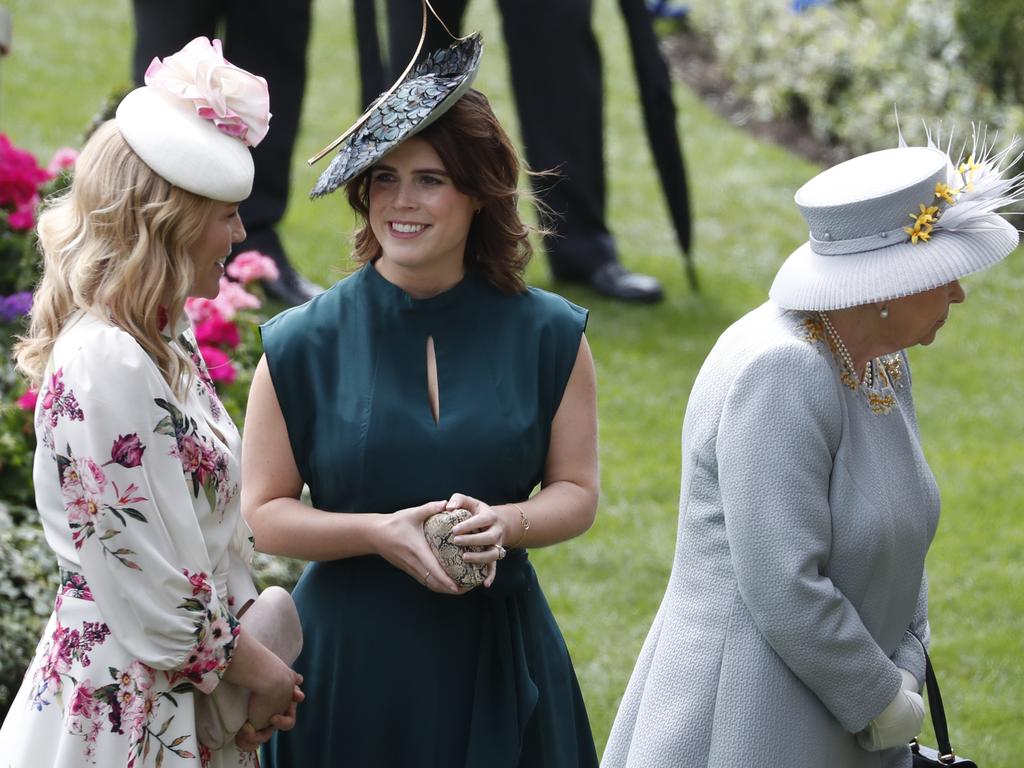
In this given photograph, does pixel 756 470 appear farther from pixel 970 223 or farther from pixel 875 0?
pixel 875 0

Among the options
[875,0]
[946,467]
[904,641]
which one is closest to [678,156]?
[946,467]

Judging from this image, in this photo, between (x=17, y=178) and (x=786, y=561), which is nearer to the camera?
(x=786, y=561)

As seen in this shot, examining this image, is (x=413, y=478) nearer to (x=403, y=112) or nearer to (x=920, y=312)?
(x=403, y=112)

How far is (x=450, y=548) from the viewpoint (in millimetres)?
2910

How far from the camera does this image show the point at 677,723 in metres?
2.96

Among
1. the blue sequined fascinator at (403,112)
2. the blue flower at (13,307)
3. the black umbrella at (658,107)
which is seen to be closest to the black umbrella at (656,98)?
the black umbrella at (658,107)

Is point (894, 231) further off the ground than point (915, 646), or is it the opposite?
point (894, 231)

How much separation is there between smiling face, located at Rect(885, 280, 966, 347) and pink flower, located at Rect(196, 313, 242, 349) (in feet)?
9.70

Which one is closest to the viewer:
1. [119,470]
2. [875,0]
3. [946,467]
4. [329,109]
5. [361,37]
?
[119,470]

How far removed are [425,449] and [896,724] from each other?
1024 mm

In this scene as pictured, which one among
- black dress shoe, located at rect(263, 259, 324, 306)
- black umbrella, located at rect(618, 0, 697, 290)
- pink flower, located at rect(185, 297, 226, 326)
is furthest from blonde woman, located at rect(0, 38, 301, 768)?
black umbrella, located at rect(618, 0, 697, 290)

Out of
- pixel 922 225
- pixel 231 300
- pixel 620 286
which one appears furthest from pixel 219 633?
pixel 620 286

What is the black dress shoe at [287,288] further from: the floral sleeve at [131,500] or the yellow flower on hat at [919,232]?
the yellow flower on hat at [919,232]

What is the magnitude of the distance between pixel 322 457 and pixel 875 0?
9086 millimetres
